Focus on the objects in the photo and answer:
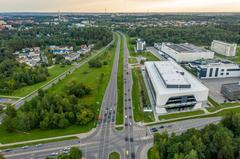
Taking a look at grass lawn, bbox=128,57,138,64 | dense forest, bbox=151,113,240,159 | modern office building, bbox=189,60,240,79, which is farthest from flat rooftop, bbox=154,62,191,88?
grass lawn, bbox=128,57,138,64

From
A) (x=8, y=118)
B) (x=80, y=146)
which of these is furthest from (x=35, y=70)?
(x=80, y=146)

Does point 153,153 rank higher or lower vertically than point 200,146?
lower

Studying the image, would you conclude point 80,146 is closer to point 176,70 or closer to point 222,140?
point 222,140

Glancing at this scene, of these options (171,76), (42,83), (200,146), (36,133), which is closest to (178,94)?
(171,76)

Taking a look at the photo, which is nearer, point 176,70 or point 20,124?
point 20,124

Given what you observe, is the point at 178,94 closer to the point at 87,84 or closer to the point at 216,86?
the point at 216,86

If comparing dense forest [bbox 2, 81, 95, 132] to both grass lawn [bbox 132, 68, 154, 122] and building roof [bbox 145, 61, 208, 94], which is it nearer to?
grass lawn [bbox 132, 68, 154, 122]

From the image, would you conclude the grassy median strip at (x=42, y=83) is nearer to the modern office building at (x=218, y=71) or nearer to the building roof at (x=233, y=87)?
the modern office building at (x=218, y=71)
